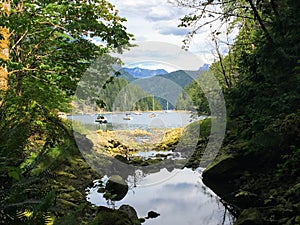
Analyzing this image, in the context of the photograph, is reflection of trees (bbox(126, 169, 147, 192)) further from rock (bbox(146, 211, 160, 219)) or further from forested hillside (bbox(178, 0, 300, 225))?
forested hillside (bbox(178, 0, 300, 225))

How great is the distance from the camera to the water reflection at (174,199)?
13.2 ft

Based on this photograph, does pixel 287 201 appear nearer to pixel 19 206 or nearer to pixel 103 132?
pixel 19 206

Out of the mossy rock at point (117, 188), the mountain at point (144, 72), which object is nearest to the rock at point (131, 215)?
the mossy rock at point (117, 188)

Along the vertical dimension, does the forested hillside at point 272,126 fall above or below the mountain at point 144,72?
below

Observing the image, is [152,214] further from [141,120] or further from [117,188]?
[141,120]

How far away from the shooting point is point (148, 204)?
15.3ft

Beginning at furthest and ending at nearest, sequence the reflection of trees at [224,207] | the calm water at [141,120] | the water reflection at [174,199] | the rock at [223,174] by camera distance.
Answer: the calm water at [141,120] → the rock at [223,174] → the water reflection at [174,199] → the reflection of trees at [224,207]

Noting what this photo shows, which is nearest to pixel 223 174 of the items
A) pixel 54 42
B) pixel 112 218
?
pixel 112 218

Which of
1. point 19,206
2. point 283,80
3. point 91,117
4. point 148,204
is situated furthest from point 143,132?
point 19,206

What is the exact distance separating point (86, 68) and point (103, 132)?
3378 mm

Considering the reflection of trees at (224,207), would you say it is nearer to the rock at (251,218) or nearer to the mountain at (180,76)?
the rock at (251,218)

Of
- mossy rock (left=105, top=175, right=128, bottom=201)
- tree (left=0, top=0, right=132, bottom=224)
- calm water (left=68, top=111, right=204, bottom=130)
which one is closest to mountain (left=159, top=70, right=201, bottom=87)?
calm water (left=68, top=111, right=204, bottom=130)

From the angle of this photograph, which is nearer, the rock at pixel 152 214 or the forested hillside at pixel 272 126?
the forested hillside at pixel 272 126

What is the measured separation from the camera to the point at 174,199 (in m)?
4.91
